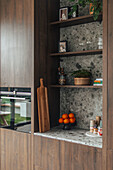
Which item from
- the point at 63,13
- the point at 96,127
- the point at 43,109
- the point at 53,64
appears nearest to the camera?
the point at 96,127

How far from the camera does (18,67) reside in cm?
267

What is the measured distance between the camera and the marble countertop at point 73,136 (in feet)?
6.81

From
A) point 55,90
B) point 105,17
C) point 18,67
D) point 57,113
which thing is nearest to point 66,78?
point 55,90

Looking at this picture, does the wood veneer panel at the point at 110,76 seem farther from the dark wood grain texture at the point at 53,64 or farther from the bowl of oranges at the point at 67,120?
the dark wood grain texture at the point at 53,64

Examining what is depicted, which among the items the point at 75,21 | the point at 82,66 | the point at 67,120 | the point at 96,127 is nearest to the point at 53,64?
the point at 82,66

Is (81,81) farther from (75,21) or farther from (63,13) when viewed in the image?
(63,13)

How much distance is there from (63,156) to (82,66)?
1.16 meters

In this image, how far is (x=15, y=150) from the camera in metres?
2.68

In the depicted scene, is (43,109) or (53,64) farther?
(53,64)

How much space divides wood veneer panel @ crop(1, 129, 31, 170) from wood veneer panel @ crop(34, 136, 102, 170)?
14 cm

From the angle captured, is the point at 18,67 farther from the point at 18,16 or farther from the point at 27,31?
the point at 18,16

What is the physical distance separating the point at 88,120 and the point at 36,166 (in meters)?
0.86

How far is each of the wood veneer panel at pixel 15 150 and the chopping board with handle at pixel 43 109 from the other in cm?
22

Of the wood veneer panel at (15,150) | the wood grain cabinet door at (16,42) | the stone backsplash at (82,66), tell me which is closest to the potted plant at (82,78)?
the stone backsplash at (82,66)
